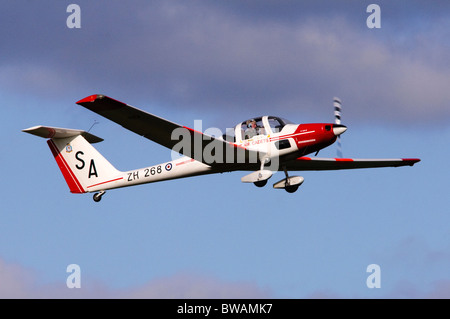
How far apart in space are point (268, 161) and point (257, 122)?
1179mm

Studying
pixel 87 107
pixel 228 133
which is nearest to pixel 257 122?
pixel 228 133

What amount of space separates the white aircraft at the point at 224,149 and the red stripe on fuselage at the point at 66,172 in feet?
0.29

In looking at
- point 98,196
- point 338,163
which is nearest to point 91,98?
point 98,196

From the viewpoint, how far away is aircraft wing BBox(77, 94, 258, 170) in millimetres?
20328

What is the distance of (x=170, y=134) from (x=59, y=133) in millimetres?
5762

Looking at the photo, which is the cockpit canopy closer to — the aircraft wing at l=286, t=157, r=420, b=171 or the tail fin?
the aircraft wing at l=286, t=157, r=420, b=171

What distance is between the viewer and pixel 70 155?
87.4 feet

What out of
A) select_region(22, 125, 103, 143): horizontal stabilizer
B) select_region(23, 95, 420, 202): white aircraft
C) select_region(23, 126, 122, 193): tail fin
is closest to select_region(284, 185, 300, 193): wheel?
select_region(23, 95, 420, 202): white aircraft

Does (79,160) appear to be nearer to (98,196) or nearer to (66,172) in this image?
(66,172)

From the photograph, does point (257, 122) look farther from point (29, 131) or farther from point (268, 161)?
point (29, 131)

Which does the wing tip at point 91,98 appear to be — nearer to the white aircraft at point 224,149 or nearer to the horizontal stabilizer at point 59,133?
the white aircraft at point 224,149

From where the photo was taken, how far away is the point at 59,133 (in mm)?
26297
